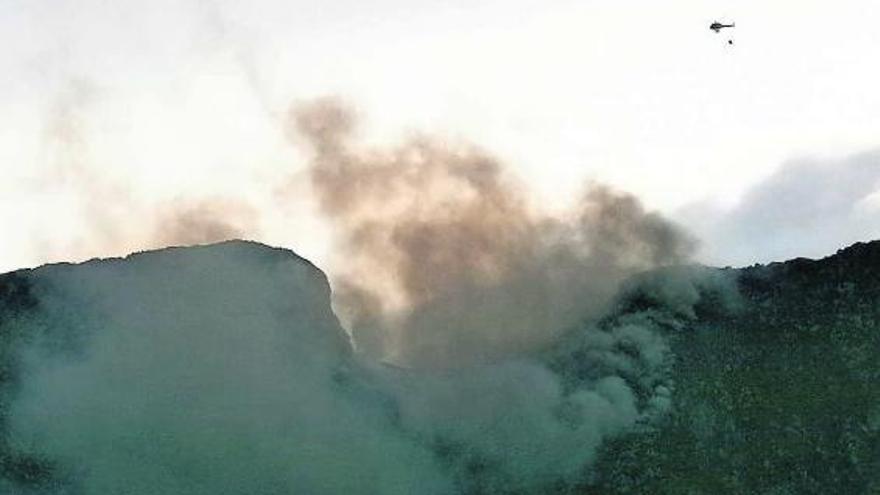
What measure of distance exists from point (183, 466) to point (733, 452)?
85.9 meters

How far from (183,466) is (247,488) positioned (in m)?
10.7

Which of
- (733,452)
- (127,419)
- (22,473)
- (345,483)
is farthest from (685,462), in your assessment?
(22,473)

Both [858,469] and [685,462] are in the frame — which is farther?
[685,462]

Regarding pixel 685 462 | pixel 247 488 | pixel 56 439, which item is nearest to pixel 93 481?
pixel 56 439

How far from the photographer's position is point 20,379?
197 metres

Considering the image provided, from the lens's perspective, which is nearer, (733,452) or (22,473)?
(22,473)

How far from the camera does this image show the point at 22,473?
182m

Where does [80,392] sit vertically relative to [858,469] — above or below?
above

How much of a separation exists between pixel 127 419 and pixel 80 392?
8750mm

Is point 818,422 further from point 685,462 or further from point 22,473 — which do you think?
point 22,473

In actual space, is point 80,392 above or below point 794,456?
above

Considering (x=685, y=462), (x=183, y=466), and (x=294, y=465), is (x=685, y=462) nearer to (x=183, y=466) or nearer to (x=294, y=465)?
(x=294, y=465)

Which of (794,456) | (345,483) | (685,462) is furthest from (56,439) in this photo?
(794,456)

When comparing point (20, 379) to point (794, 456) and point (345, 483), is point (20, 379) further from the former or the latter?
point (794, 456)
